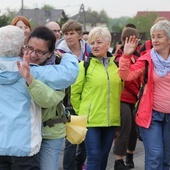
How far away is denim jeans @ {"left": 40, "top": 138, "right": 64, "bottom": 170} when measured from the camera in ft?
11.3

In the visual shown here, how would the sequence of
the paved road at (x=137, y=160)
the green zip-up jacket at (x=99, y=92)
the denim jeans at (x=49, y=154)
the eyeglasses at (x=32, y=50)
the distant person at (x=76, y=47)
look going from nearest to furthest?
the eyeglasses at (x=32, y=50) < the denim jeans at (x=49, y=154) < the green zip-up jacket at (x=99, y=92) < the distant person at (x=76, y=47) < the paved road at (x=137, y=160)

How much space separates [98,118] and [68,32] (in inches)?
58.0

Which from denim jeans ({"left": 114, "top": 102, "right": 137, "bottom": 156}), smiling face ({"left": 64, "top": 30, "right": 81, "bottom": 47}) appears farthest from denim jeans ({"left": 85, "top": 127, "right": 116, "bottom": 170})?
smiling face ({"left": 64, "top": 30, "right": 81, "bottom": 47})

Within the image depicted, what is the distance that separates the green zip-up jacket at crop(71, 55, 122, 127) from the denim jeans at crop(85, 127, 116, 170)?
3.9 inches

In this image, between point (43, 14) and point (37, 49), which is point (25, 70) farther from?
point (43, 14)

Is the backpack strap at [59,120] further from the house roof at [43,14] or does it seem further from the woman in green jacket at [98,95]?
the house roof at [43,14]

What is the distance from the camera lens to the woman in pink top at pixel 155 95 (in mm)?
4391

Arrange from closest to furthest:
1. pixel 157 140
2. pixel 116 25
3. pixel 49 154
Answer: pixel 49 154
pixel 157 140
pixel 116 25

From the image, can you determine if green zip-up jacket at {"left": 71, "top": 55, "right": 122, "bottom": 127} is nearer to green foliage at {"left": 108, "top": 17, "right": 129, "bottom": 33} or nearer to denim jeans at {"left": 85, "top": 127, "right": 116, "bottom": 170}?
denim jeans at {"left": 85, "top": 127, "right": 116, "bottom": 170}

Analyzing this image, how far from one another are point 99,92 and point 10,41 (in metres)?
1.64

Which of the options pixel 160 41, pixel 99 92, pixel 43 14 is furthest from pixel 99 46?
pixel 43 14

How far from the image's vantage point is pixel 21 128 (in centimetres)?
307

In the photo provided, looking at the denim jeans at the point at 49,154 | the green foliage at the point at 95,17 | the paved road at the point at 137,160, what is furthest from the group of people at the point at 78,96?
the green foliage at the point at 95,17

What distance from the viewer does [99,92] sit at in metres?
4.60
